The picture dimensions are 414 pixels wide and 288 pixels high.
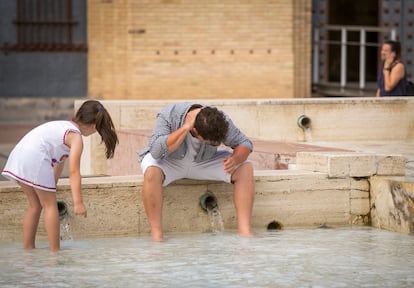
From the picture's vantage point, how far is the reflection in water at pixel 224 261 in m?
7.28

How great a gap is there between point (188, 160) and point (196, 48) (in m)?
11.1

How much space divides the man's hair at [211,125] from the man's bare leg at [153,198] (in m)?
0.54

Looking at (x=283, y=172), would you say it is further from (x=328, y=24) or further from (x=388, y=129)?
(x=328, y=24)

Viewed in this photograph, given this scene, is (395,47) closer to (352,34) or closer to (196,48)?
(196,48)

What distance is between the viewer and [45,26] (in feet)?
65.8

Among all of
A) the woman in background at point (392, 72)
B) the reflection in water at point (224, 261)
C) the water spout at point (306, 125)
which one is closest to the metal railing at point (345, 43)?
the woman in background at point (392, 72)

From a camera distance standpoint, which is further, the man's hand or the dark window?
the dark window

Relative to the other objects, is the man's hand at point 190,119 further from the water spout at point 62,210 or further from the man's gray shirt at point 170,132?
the water spout at point 62,210

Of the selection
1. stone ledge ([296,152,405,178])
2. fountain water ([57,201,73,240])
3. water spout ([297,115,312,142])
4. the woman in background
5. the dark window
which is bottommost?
fountain water ([57,201,73,240])

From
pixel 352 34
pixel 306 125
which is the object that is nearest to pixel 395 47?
pixel 306 125

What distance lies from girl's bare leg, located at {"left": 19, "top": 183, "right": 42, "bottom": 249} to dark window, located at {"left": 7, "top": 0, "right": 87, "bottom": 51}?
12055mm

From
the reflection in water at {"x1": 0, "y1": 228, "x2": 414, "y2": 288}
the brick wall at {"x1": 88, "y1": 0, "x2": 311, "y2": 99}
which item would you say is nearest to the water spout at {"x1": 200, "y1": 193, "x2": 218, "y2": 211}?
the reflection in water at {"x1": 0, "y1": 228, "x2": 414, "y2": 288}

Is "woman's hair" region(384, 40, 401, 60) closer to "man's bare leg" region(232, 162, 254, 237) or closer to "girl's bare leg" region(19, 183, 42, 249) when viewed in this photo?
"man's bare leg" region(232, 162, 254, 237)

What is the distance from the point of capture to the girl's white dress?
798 centimetres
